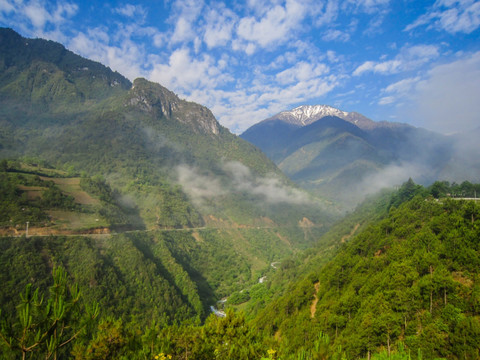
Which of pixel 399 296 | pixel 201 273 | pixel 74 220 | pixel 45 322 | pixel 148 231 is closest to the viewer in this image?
pixel 45 322

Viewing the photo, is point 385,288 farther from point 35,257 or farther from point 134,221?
point 134,221

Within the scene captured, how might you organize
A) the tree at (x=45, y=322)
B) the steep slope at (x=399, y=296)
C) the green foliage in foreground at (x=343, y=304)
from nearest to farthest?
the tree at (x=45, y=322), the green foliage in foreground at (x=343, y=304), the steep slope at (x=399, y=296)

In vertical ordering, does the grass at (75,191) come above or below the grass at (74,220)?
above

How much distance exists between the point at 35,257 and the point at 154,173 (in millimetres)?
116033

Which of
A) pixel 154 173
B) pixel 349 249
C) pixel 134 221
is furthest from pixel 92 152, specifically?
pixel 349 249

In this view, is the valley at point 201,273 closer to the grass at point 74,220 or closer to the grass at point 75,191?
the grass at point 74,220

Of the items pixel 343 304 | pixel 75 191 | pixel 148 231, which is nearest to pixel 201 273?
pixel 148 231

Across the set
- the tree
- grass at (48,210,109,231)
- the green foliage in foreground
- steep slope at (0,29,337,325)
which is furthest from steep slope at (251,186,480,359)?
grass at (48,210,109,231)

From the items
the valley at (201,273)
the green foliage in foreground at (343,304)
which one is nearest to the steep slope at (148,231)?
the valley at (201,273)

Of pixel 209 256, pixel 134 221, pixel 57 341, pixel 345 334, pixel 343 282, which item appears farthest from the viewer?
pixel 209 256

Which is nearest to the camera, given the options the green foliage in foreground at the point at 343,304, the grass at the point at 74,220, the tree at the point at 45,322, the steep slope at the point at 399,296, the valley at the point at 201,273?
the tree at the point at 45,322

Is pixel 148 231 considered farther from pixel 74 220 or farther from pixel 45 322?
pixel 45 322

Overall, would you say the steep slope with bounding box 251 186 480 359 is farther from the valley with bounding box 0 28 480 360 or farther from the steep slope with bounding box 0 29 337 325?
the steep slope with bounding box 0 29 337 325

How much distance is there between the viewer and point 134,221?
122938 millimetres
